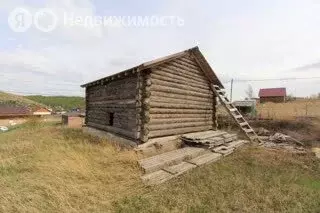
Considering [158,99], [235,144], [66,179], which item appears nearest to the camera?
[66,179]

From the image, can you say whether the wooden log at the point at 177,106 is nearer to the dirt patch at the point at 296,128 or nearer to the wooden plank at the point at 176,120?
the wooden plank at the point at 176,120

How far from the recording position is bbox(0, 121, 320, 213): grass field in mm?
6574

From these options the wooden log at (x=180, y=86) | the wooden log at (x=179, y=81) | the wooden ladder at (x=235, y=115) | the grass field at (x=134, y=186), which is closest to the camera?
the grass field at (x=134, y=186)

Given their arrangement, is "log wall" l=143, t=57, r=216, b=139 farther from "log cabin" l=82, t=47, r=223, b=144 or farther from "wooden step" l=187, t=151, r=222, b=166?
"wooden step" l=187, t=151, r=222, b=166

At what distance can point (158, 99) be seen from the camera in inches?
469

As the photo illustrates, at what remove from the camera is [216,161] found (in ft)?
35.3

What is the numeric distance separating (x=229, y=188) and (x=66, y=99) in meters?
101

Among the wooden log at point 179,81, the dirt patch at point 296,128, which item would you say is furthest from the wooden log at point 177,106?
the dirt patch at point 296,128

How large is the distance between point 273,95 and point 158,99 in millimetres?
55897

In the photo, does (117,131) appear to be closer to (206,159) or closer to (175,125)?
(175,125)

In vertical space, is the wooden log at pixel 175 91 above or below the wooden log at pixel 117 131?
above

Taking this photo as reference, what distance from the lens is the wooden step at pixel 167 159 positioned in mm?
8930

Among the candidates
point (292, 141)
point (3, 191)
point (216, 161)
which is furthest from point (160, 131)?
point (292, 141)

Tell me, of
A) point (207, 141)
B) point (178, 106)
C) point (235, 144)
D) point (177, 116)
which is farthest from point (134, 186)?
point (235, 144)
